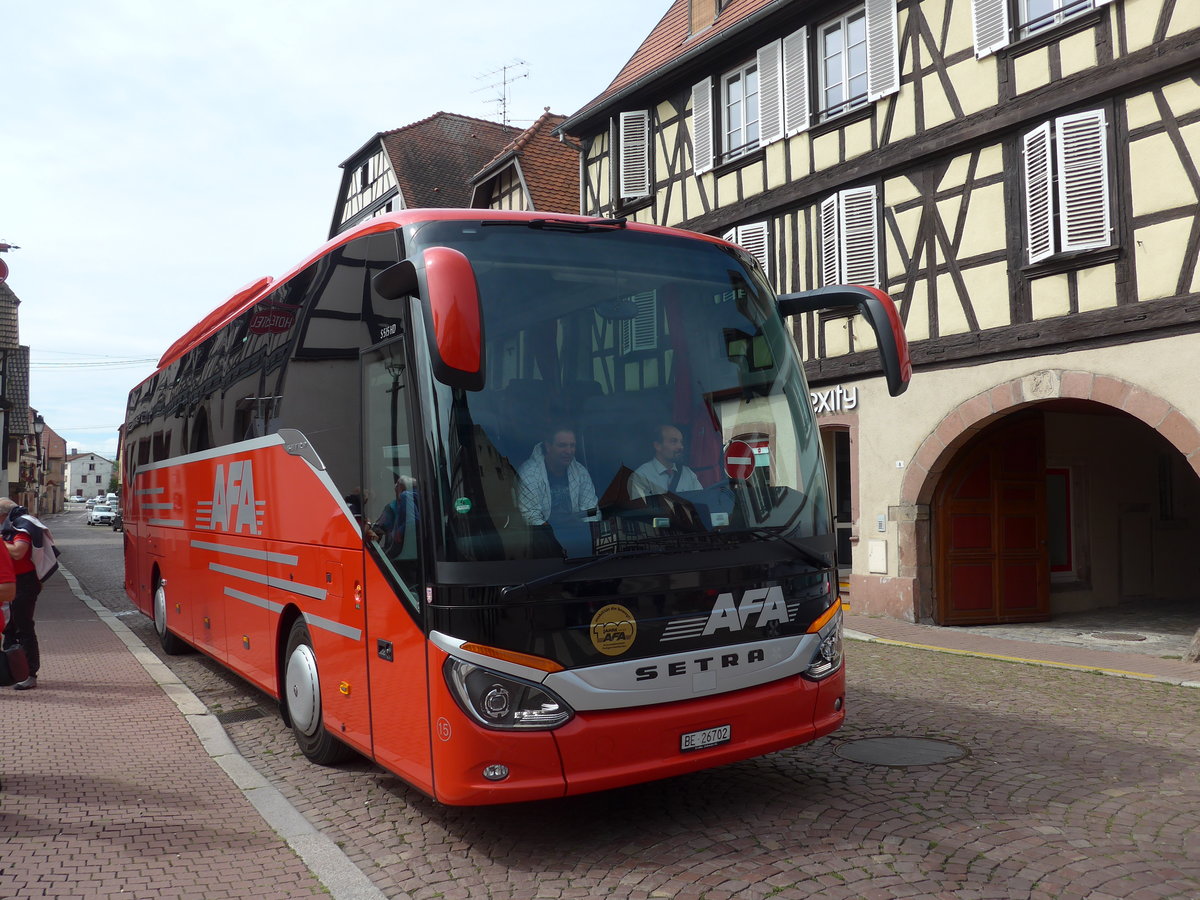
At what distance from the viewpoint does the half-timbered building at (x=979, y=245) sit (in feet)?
35.7

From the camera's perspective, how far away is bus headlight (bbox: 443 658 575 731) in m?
4.43

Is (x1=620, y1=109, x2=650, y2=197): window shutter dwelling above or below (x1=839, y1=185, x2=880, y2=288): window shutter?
above

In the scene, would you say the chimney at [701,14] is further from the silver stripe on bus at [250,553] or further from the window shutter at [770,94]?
the silver stripe on bus at [250,553]

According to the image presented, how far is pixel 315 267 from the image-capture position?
6.33 m

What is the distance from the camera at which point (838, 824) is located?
197 inches

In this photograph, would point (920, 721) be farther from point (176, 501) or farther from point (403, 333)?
point (176, 501)

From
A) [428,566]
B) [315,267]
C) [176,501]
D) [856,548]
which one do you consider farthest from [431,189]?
[428,566]

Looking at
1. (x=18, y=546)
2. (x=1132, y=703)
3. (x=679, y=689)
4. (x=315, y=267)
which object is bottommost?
(x=1132, y=703)

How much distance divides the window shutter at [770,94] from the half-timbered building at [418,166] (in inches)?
701

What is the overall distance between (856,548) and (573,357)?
10410 mm

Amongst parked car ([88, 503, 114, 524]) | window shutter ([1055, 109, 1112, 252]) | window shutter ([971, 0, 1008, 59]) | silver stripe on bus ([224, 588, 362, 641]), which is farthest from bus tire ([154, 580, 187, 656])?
parked car ([88, 503, 114, 524])

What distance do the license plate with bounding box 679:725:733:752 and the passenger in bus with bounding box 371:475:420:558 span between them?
1475 mm

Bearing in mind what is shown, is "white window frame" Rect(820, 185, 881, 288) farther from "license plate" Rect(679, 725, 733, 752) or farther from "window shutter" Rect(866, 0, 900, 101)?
"license plate" Rect(679, 725, 733, 752)

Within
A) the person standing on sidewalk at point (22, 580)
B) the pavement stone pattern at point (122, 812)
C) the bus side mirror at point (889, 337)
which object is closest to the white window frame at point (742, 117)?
the bus side mirror at point (889, 337)
